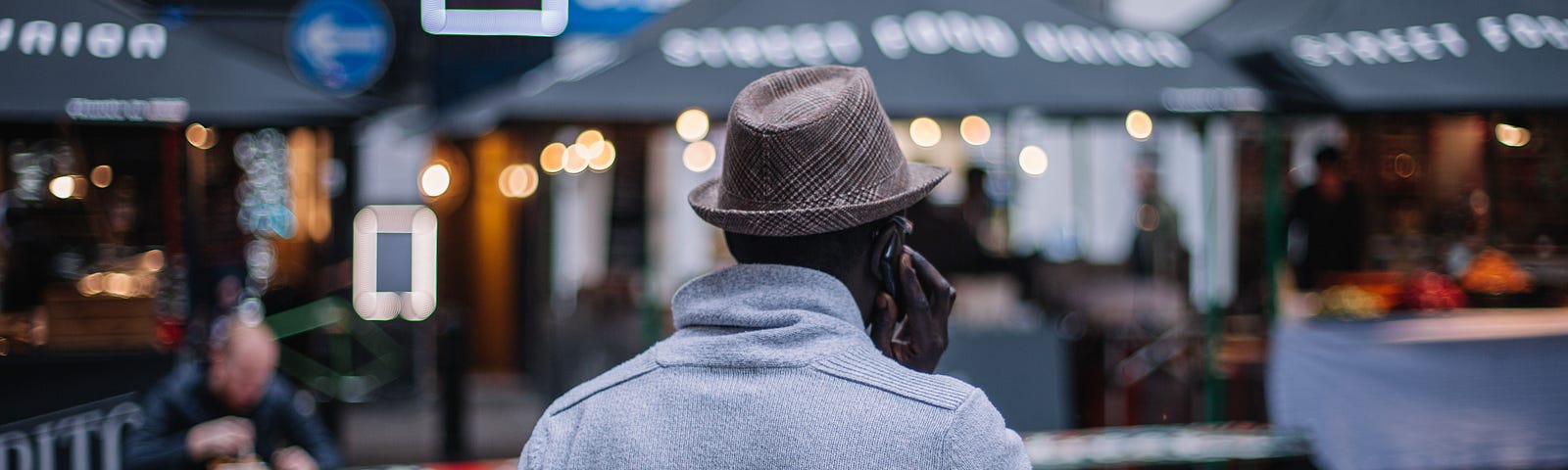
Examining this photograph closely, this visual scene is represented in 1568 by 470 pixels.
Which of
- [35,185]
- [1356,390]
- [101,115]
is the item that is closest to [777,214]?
[101,115]

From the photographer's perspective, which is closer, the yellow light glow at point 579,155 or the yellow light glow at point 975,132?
the yellow light glow at point 975,132

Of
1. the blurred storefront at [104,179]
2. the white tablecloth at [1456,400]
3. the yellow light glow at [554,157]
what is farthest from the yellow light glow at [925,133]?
the blurred storefront at [104,179]

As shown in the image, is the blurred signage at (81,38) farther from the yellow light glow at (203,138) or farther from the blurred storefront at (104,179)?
the yellow light glow at (203,138)

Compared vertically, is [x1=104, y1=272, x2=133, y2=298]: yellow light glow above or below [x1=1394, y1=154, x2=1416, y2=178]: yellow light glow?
below

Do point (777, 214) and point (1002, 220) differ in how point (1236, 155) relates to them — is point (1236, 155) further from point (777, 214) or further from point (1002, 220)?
point (777, 214)

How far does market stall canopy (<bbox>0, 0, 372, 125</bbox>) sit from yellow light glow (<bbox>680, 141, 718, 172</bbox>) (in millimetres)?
6223

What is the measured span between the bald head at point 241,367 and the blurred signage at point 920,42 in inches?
84.7

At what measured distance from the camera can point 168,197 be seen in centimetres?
544

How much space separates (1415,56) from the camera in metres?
5.93

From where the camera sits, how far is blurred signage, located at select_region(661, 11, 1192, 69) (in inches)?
226

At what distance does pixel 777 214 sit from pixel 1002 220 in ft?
30.5

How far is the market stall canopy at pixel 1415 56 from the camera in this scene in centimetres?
570

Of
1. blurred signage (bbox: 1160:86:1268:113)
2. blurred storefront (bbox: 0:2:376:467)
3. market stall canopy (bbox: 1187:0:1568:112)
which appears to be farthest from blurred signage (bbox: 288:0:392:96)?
market stall canopy (bbox: 1187:0:1568:112)

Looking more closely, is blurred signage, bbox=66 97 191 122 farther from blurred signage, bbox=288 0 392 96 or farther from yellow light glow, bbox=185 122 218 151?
yellow light glow, bbox=185 122 218 151
